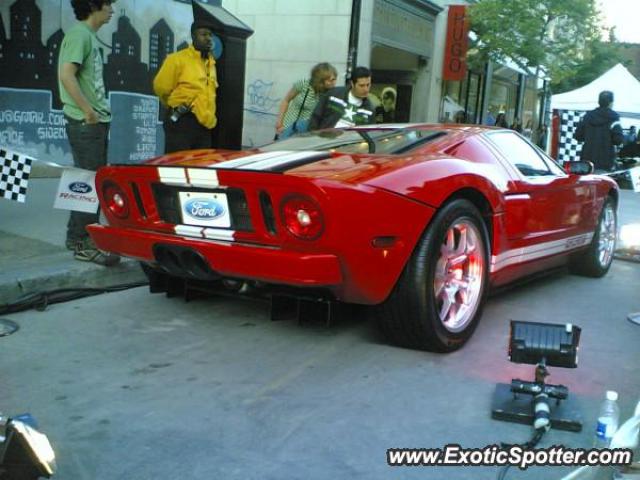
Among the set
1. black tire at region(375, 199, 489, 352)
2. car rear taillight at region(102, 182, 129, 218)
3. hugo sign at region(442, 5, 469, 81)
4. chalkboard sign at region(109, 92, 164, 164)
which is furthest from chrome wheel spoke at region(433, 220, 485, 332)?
hugo sign at region(442, 5, 469, 81)

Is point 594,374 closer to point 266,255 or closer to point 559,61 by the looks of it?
point 266,255

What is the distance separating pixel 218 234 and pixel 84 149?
190 cm

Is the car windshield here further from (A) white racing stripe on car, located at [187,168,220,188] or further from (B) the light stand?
(B) the light stand

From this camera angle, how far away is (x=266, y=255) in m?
3.18

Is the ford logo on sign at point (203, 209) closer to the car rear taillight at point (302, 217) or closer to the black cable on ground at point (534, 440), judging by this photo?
the car rear taillight at point (302, 217)

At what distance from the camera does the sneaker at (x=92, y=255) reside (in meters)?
4.81

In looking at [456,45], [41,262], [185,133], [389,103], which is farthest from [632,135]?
[41,262]

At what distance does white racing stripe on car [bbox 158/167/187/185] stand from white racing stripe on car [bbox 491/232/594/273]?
171 cm

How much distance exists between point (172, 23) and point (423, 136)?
22.7ft

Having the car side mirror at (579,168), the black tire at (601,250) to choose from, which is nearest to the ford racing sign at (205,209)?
the car side mirror at (579,168)

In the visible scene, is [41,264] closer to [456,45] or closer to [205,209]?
[205,209]

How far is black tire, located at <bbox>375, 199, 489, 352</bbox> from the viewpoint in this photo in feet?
11.1

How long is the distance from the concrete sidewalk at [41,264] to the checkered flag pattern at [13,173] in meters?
0.43

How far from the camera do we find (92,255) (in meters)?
4.85
